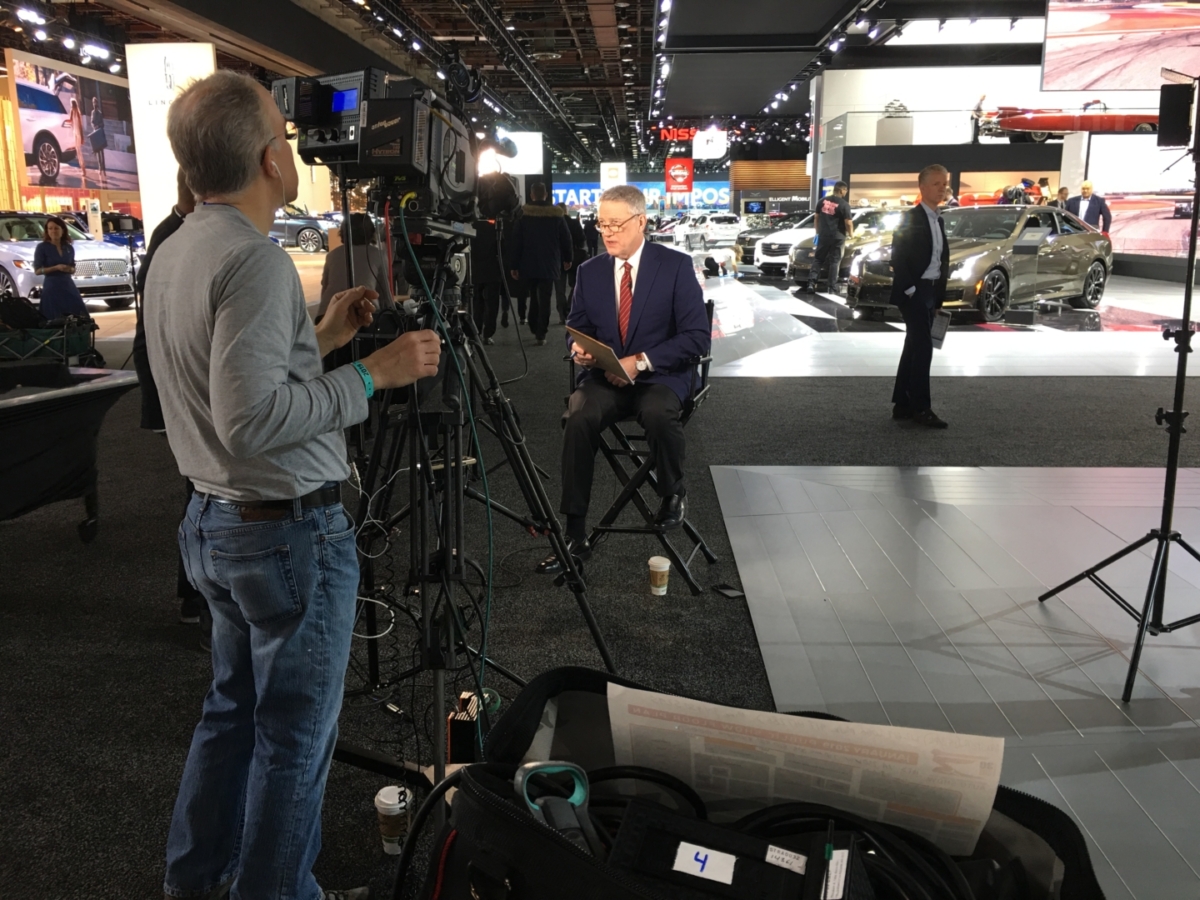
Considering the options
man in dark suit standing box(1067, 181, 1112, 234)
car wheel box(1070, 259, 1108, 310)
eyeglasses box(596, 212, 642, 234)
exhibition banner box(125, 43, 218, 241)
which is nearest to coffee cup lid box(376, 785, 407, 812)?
eyeglasses box(596, 212, 642, 234)

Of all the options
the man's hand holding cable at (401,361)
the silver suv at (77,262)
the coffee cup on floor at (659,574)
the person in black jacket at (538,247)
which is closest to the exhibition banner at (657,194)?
the silver suv at (77,262)

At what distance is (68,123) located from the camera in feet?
48.1

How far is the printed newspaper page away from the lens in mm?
1143

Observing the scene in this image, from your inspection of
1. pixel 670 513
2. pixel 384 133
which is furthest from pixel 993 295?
pixel 384 133

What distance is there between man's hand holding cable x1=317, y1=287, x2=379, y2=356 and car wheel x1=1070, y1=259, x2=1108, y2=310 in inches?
455

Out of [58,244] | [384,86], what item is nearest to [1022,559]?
[384,86]

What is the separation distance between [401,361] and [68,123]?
53.7 feet

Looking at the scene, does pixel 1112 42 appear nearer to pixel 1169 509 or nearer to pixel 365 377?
pixel 1169 509

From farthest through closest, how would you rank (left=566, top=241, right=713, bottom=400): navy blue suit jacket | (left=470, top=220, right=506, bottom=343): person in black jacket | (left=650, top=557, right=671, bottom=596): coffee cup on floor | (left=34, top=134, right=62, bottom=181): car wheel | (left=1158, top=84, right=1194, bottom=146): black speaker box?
1. (left=34, top=134, right=62, bottom=181): car wheel
2. (left=470, top=220, right=506, bottom=343): person in black jacket
3. (left=566, top=241, right=713, bottom=400): navy blue suit jacket
4. (left=650, top=557, right=671, bottom=596): coffee cup on floor
5. (left=1158, top=84, right=1194, bottom=146): black speaker box

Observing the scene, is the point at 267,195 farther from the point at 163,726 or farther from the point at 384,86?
the point at 163,726

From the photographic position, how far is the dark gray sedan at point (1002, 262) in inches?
394

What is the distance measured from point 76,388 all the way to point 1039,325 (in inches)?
381

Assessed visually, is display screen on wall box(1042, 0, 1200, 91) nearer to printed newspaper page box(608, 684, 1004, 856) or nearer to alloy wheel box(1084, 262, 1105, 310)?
alloy wheel box(1084, 262, 1105, 310)

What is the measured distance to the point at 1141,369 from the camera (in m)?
7.51
